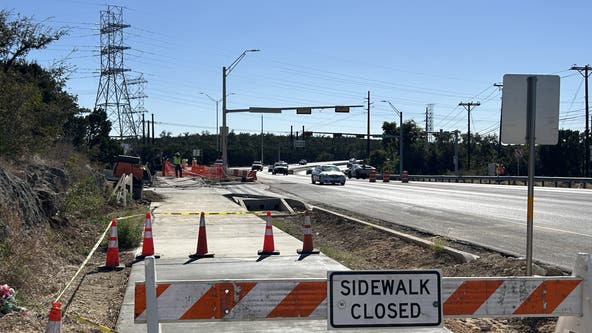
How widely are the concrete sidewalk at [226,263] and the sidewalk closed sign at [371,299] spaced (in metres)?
1.13

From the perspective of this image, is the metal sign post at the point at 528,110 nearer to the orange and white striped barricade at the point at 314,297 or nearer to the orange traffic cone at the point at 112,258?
the orange and white striped barricade at the point at 314,297

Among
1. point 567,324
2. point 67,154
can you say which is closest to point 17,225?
point 567,324

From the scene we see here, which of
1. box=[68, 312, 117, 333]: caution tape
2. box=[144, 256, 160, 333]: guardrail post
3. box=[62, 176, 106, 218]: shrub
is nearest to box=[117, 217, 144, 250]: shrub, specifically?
box=[62, 176, 106, 218]: shrub

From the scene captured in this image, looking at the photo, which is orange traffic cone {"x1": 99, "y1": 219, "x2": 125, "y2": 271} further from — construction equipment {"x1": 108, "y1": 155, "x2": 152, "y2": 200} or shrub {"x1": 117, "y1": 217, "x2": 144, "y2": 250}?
construction equipment {"x1": 108, "y1": 155, "x2": 152, "y2": 200}

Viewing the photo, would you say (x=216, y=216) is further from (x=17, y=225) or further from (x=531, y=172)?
(x=531, y=172)

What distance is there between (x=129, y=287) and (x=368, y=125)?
8294 centimetres

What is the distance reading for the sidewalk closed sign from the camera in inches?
174

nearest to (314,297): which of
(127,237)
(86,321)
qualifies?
(86,321)

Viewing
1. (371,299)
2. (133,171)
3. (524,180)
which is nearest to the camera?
(371,299)

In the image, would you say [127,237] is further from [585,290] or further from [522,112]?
[585,290]

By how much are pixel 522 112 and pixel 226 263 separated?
541cm

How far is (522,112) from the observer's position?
25.9 feet

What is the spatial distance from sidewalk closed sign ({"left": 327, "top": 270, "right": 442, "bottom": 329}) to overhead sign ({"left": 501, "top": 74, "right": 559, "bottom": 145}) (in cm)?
398

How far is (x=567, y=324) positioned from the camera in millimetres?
5074
